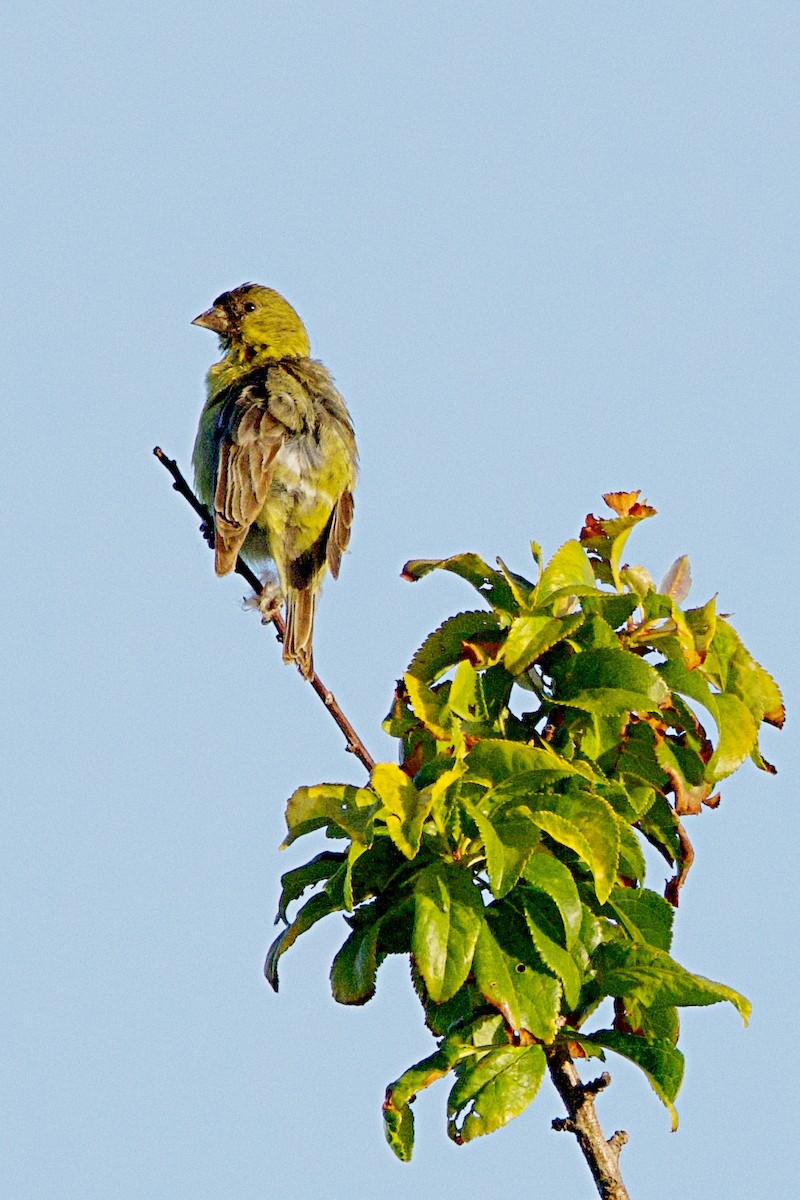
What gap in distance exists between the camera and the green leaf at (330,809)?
334 cm

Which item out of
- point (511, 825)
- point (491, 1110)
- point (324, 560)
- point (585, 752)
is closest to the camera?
point (491, 1110)

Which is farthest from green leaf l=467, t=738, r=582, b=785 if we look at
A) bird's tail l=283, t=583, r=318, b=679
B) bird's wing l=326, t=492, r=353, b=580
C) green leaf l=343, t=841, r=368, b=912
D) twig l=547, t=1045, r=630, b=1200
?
bird's wing l=326, t=492, r=353, b=580

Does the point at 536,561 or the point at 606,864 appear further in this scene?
the point at 536,561

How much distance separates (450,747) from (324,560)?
182 inches

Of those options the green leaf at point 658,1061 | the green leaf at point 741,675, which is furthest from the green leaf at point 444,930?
the green leaf at point 741,675

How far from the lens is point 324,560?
315 inches

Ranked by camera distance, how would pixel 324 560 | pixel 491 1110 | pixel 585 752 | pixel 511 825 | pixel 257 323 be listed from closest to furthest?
pixel 491 1110
pixel 511 825
pixel 585 752
pixel 324 560
pixel 257 323

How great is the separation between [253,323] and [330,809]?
6.34 m

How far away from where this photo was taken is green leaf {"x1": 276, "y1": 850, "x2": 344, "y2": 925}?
3.59m

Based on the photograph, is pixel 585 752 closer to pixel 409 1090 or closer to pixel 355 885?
pixel 355 885

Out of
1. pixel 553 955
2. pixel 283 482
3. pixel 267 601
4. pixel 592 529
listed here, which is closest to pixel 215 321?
pixel 283 482

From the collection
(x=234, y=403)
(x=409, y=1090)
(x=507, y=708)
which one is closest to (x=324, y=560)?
(x=234, y=403)

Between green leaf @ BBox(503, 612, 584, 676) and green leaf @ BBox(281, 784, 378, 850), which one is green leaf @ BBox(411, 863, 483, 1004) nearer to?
green leaf @ BBox(281, 784, 378, 850)

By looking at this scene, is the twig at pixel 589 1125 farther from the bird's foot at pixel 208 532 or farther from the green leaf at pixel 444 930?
the bird's foot at pixel 208 532
